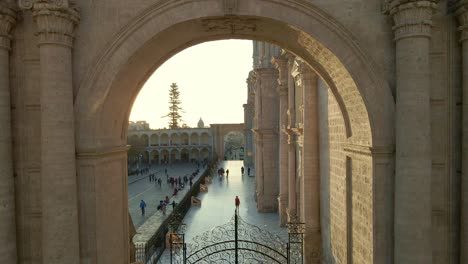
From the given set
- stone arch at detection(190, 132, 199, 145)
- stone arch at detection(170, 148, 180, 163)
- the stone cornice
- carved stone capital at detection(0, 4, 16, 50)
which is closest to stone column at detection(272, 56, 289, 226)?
the stone cornice

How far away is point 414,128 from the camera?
5.55 m

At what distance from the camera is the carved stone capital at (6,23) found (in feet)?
19.2

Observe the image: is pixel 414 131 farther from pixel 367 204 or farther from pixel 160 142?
pixel 160 142

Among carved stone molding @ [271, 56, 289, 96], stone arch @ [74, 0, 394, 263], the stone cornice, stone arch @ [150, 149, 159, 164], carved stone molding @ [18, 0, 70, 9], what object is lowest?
stone arch @ [150, 149, 159, 164]

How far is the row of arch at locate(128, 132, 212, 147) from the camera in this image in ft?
224

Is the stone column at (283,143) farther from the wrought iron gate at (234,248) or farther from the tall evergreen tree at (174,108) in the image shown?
the tall evergreen tree at (174,108)

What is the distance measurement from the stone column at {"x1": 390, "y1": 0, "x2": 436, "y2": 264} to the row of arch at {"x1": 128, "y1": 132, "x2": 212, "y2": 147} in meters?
62.0

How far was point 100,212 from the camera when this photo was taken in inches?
251

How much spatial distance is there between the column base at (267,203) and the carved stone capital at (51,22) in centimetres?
1701

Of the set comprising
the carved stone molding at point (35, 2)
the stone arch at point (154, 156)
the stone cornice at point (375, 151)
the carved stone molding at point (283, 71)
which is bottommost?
the stone arch at point (154, 156)

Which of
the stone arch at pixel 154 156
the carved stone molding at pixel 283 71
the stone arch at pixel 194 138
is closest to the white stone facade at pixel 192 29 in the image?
the carved stone molding at pixel 283 71

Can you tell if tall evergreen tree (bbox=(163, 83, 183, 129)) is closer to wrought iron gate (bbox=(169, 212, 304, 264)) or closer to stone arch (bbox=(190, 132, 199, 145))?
stone arch (bbox=(190, 132, 199, 145))

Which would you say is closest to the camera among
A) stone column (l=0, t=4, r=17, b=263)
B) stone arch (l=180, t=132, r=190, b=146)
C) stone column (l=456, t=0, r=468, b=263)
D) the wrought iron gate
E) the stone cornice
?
stone column (l=456, t=0, r=468, b=263)

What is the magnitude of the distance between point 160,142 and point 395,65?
6471 centimetres
